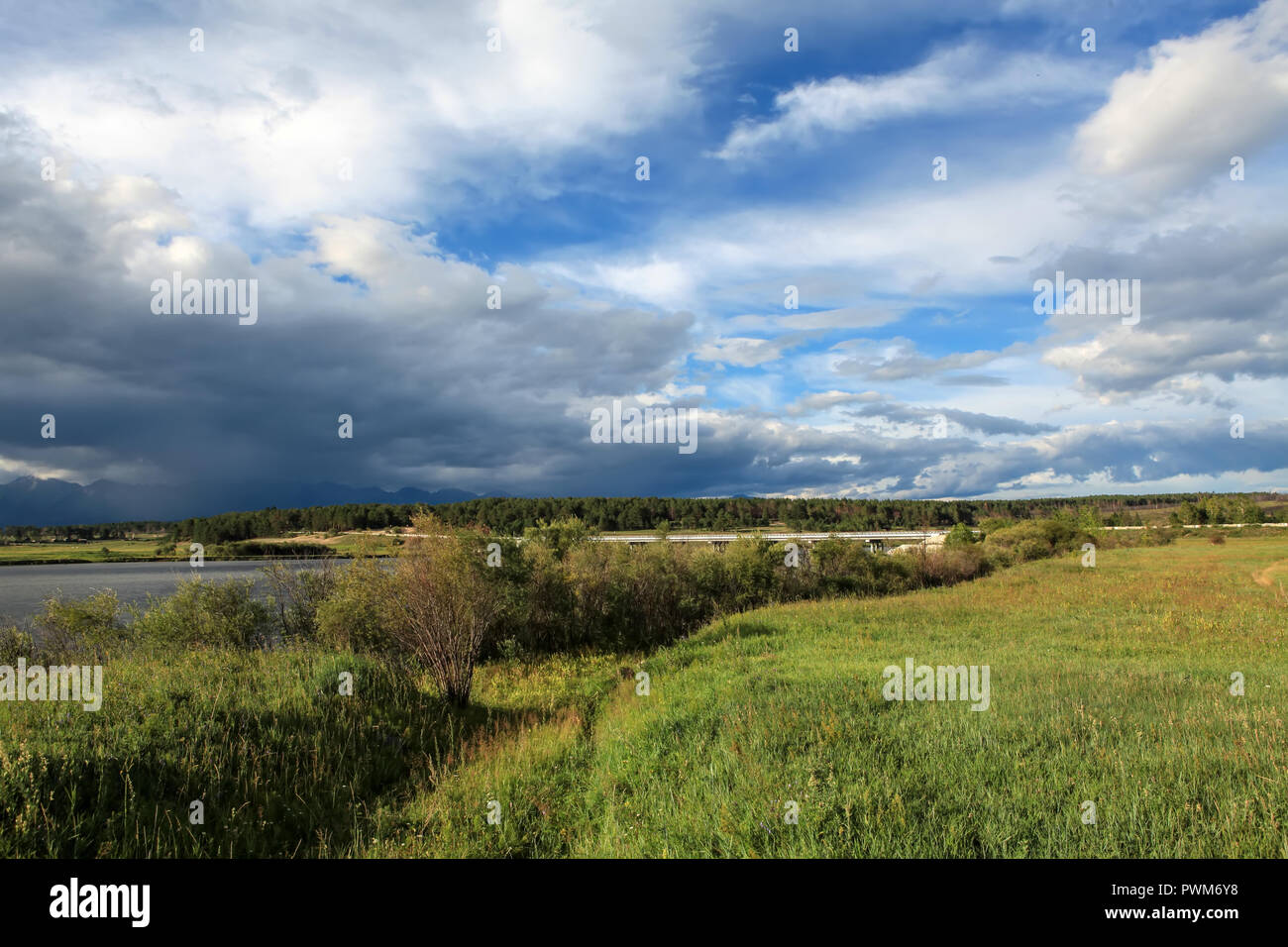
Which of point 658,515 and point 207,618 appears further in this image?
point 658,515

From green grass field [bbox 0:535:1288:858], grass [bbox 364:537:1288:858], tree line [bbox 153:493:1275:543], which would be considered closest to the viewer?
grass [bbox 364:537:1288:858]

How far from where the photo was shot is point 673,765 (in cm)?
973

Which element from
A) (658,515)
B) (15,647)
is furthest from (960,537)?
(15,647)

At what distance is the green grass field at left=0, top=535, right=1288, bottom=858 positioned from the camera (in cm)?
645

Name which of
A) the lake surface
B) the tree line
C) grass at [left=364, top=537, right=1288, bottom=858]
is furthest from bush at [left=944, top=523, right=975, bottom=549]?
the lake surface

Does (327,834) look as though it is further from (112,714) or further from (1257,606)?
(1257,606)

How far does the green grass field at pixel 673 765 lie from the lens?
645 centimetres

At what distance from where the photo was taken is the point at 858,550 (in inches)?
1912

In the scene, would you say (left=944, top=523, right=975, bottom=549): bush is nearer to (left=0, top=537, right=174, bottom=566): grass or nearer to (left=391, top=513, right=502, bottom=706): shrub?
(left=391, top=513, right=502, bottom=706): shrub

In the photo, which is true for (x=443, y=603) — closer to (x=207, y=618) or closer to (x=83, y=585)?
(x=207, y=618)

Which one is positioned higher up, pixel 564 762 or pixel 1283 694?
pixel 1283 694

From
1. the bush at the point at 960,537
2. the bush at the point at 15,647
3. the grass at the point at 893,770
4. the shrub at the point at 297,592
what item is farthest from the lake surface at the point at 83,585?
the bush at the point at 960,537
